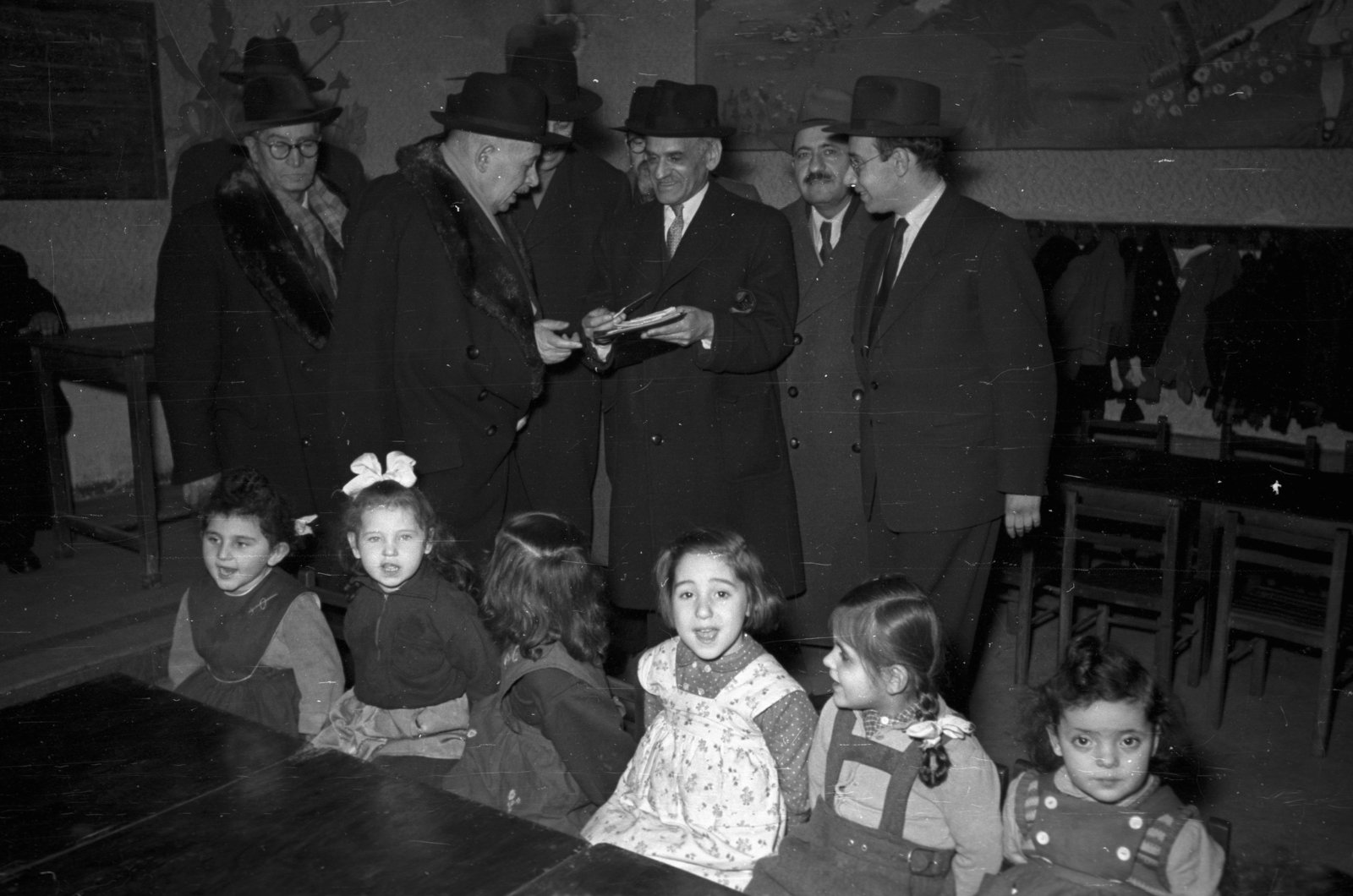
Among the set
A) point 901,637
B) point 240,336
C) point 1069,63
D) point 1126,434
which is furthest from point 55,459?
point 1069,63

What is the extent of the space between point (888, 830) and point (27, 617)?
155 inches

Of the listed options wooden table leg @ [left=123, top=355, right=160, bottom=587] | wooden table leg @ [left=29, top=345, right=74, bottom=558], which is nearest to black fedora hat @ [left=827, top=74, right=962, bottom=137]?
wooden table leg @ [left=123, top=355, right=160, bottom=587]

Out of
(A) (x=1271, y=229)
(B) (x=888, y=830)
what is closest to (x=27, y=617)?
(B) (x=888, y=830)

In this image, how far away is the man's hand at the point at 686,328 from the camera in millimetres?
2895

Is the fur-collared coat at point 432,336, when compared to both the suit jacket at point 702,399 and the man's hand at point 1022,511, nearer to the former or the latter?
the suit jacket at point 702,399

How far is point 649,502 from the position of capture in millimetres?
3277

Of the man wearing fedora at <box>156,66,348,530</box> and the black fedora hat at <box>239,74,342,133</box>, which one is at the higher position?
the black fedora hat at <box>239,74,342,133</box>

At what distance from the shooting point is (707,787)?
2.00 m

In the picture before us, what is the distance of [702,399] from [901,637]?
56.3 inches

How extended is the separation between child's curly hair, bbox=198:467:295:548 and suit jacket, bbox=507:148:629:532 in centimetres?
87

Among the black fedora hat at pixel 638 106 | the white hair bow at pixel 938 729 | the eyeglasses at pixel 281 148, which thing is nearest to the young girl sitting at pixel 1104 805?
the white hair bow at pixel 938 729

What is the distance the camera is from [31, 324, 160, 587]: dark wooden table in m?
4.60

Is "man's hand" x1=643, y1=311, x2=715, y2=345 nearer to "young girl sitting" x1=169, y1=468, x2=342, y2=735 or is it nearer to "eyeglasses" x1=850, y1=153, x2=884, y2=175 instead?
"eyeglasses" x1=850, y1=153, x2=884, y2=175

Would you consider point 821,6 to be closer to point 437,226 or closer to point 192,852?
point 437,226
